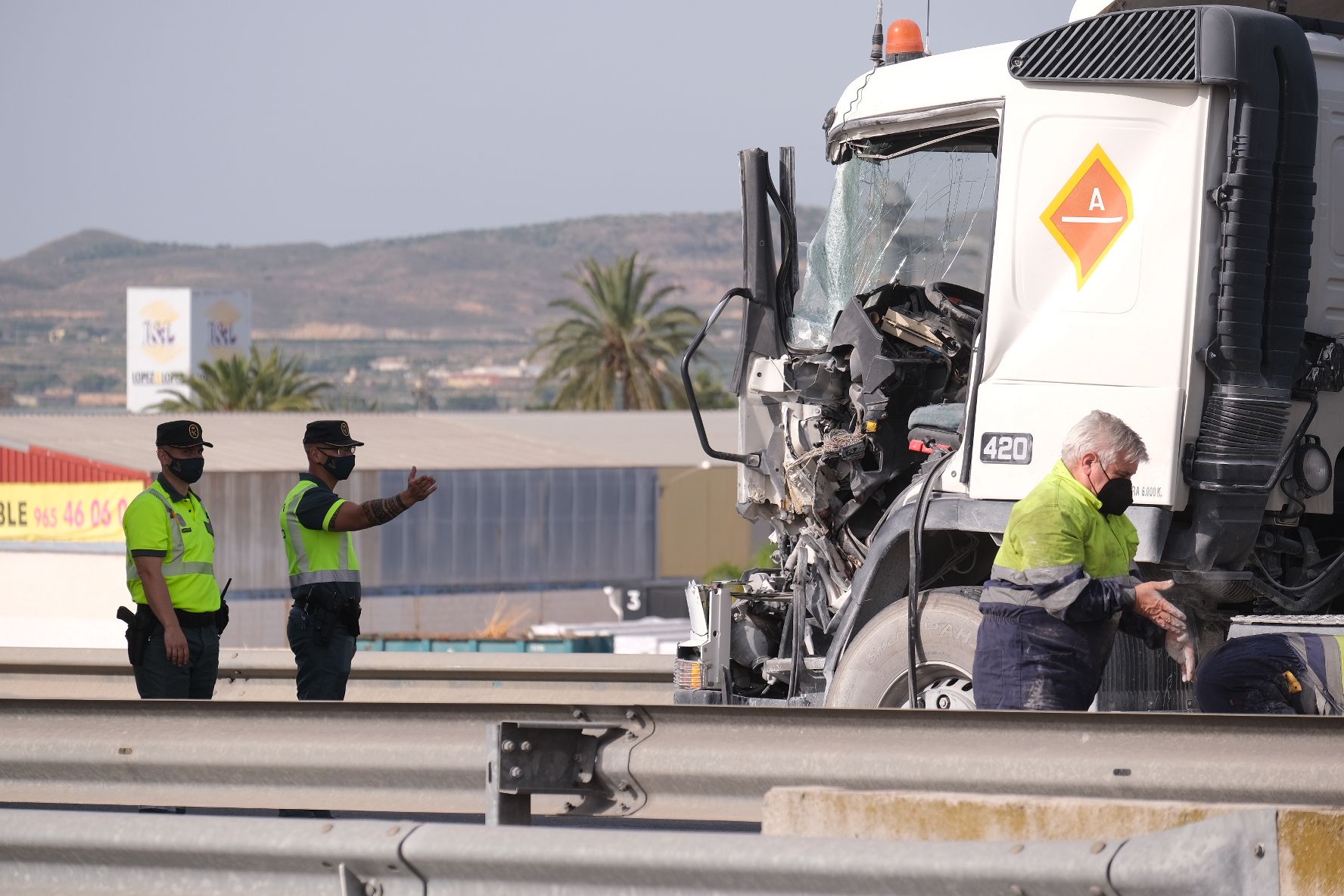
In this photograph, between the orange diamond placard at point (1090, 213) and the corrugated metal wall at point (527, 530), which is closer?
the orange diamond placard at point (1090, 213)

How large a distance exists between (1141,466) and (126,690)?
505 centimetres

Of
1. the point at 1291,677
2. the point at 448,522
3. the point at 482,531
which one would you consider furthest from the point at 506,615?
the point at 1291,677

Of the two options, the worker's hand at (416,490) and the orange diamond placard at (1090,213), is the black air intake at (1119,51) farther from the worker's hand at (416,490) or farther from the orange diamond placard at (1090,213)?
the worker's hand at (416,490)

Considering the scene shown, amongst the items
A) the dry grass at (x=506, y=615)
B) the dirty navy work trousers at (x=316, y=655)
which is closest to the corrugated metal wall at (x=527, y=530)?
the dry grass at (x=506, y=615)

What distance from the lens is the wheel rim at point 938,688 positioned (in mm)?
5801

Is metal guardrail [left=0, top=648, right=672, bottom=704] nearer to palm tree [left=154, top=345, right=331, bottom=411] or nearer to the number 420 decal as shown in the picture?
the number 420 decal

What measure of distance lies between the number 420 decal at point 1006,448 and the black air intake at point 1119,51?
3.85 ft

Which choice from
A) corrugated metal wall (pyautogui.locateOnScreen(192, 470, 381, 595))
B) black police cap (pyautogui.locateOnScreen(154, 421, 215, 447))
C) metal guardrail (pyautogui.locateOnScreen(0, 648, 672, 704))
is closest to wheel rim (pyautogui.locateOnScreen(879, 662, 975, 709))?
metal guardrail (pyautogui.locateOnScreen(0, 648, 672, 704))

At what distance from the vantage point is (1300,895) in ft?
11.7

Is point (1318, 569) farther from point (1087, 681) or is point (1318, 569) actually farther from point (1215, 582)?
point (1087, 681)

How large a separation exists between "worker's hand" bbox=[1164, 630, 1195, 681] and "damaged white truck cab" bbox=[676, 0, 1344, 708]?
1.56 feet

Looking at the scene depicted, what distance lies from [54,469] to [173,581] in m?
26.9

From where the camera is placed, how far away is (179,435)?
7230mm

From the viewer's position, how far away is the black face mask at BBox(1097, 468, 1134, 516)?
5.11 metres
